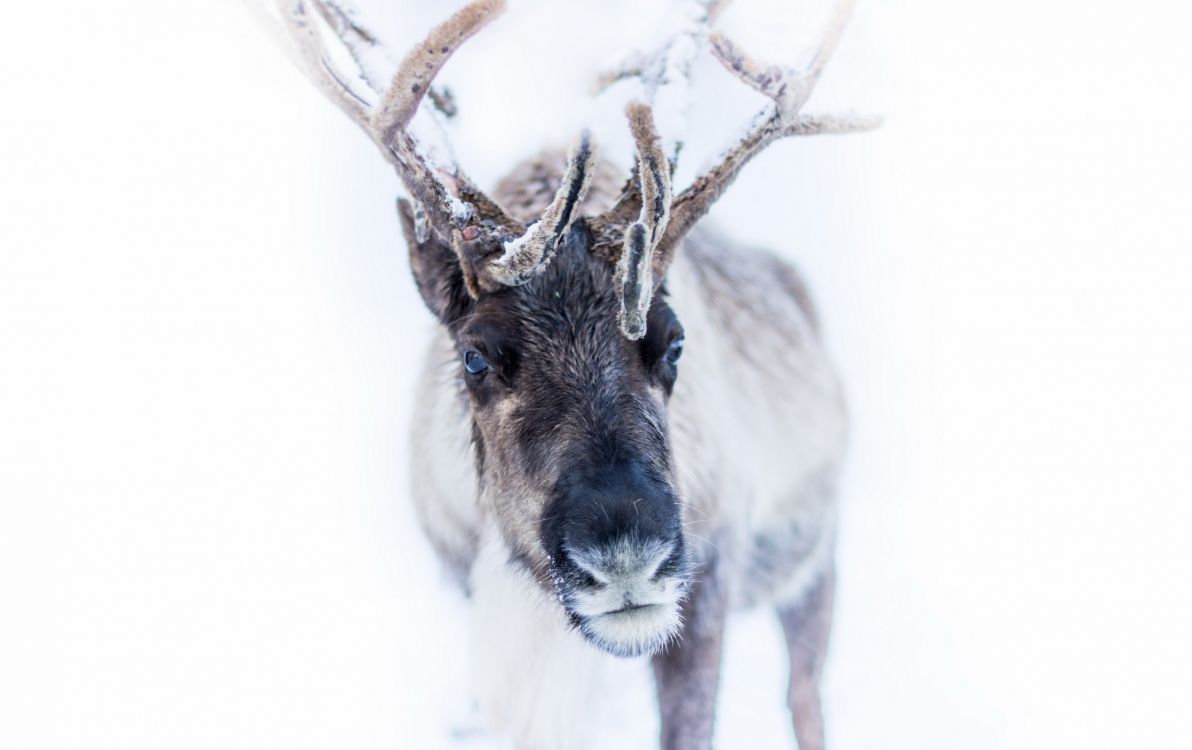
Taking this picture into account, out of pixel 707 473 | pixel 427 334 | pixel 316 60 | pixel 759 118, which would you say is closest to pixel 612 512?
pixel 707 473

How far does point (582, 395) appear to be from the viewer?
6.93 ft

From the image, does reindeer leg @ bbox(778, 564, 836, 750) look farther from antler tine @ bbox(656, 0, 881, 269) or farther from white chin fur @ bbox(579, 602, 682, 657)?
antler tine @ bbox(656, 0, 881, 269)

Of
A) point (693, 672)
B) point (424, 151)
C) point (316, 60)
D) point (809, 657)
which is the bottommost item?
point (809, 657)

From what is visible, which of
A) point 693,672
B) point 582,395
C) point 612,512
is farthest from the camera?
point 693,672

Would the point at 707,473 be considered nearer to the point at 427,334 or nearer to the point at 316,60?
the point at 316,60

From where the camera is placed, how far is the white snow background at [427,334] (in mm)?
4297

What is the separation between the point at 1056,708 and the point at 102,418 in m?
5.20

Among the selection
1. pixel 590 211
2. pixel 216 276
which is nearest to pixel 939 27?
pixel 590 211

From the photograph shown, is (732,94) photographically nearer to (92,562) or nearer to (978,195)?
(978,195)

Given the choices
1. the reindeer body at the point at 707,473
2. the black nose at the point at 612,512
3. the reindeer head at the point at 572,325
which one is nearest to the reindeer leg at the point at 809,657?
the reindeer body at the point at 707,473

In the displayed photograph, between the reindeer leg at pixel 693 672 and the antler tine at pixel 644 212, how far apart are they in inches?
43.4

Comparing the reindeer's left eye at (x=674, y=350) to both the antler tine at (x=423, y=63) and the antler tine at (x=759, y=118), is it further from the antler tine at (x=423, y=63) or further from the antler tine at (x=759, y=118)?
the antler tine at (x=423, y=63)

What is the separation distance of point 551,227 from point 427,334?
2.19 m

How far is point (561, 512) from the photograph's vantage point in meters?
1.99
